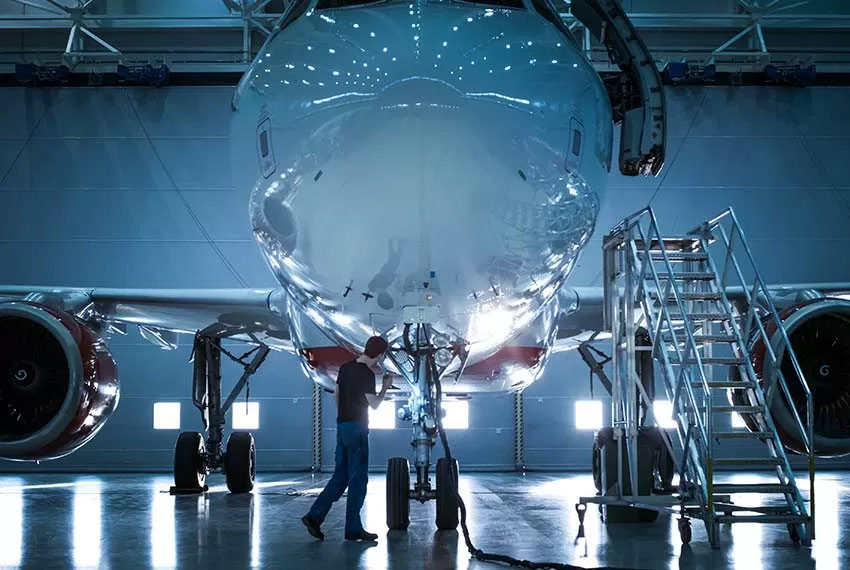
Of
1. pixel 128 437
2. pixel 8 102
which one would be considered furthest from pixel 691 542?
pixel 8 102

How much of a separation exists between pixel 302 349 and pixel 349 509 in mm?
2147

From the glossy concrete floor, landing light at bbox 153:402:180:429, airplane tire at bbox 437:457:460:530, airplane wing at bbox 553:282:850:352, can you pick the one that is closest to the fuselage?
the glossy concrete floor

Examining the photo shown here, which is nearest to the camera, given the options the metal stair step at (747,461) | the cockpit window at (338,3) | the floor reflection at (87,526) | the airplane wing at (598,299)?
the cockpit window at (338,3)

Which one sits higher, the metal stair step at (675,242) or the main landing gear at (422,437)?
the metal stair step at (675,242)

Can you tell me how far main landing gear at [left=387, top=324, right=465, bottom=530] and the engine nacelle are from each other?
7.89 feet

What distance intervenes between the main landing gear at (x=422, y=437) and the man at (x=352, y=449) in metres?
0.23

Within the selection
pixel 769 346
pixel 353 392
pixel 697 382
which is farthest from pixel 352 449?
pixel 769 346

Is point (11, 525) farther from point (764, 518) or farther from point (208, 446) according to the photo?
point (764, 518)

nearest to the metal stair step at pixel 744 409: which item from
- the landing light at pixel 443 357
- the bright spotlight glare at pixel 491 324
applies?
the bright spotlight glare at pixel 491 324

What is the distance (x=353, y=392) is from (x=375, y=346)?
2.36 feet

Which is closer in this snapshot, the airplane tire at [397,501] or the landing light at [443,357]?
the landing light at [443,357]

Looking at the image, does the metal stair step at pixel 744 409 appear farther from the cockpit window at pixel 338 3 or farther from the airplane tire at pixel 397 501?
the cockpit window at pixel 338 3

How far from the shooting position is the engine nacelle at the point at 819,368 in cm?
796

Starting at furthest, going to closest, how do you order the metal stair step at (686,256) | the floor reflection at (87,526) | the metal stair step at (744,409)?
the metal stair step at (686,256) < the metal stair step at (744,409) < the floor reflection at (87,526)
